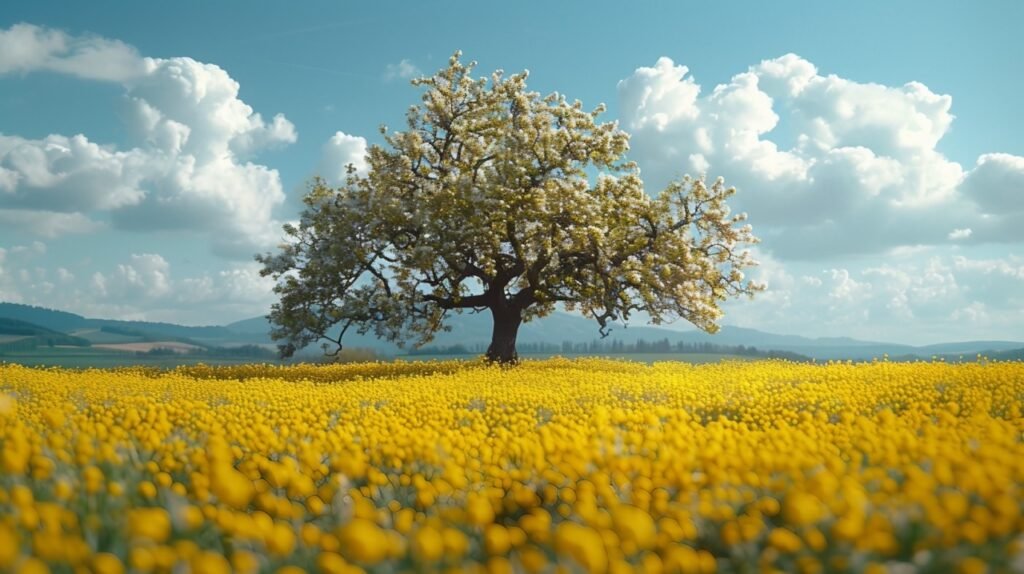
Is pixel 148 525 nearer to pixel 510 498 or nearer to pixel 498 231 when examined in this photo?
pixel 510 498

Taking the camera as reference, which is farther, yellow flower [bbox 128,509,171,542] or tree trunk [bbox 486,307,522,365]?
tree trunk [bbox 486,307,522,365]

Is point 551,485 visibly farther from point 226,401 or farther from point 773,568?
point 226,401

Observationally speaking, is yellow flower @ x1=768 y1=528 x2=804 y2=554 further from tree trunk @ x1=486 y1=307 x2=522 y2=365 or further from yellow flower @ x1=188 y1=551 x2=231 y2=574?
tree trunk @ x1=486 y1=307 x2=522 y2=365

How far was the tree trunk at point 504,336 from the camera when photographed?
28453 millimetres

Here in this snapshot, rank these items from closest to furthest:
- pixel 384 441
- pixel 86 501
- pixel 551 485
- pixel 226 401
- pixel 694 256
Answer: pixel 86 501
pixel 551 485
pixel 384 441
pixel 226 401
pixel 694 256

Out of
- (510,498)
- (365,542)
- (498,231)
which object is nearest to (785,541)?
(365,542)

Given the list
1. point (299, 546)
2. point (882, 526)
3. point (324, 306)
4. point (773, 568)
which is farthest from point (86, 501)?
point (324, 306)

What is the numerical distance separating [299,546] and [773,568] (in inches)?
A: 108

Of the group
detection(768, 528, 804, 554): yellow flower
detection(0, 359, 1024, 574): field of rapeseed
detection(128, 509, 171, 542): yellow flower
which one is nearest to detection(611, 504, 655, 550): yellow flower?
detection(0, 359, 1024, 574): field of rapeseed

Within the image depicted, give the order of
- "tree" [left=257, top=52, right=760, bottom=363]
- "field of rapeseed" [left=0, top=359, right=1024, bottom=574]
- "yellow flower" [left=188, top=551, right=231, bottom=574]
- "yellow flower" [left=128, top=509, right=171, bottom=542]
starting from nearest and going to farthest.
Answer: "yellow flower" [left=188, top=551, right=231, bottom=574], "yellow flower" [left=128, top=509, right=171, bottom=542], "field of rapeseed" [left=0, top=359, right=1024, bottom=574], "tree" [left=257, top=52, right=760, bottom=363]

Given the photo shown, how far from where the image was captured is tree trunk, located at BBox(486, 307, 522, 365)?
28453 millimetres

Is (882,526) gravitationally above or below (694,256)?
below

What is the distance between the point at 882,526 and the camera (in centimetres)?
419

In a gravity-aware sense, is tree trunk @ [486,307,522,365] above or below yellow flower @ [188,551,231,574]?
above
